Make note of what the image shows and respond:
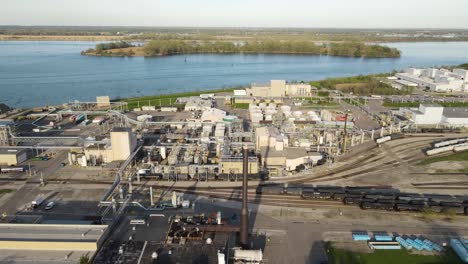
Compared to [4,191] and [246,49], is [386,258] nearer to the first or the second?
[4,191]

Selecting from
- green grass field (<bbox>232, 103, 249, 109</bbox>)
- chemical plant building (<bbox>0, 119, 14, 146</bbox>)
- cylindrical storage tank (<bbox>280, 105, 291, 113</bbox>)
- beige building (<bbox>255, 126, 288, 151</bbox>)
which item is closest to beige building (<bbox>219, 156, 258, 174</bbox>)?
beige building (<bbox>255, 126, 288, 151</bbox>)

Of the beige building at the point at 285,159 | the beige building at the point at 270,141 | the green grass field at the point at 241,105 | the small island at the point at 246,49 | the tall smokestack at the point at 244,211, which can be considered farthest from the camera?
the small island at the point at 246,49

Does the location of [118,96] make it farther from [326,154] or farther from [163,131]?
[326,154]

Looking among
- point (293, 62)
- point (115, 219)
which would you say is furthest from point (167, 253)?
point (293, 62)

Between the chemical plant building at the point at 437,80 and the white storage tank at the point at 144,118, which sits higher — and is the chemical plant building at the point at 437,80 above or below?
above

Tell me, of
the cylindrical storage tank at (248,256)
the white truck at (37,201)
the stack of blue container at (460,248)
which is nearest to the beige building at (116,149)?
the white truck at (37,201)

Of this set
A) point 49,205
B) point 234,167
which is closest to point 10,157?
point 49,205

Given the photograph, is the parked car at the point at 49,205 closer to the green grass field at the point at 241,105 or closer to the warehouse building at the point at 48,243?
the warehouse building at the point at 48,243
